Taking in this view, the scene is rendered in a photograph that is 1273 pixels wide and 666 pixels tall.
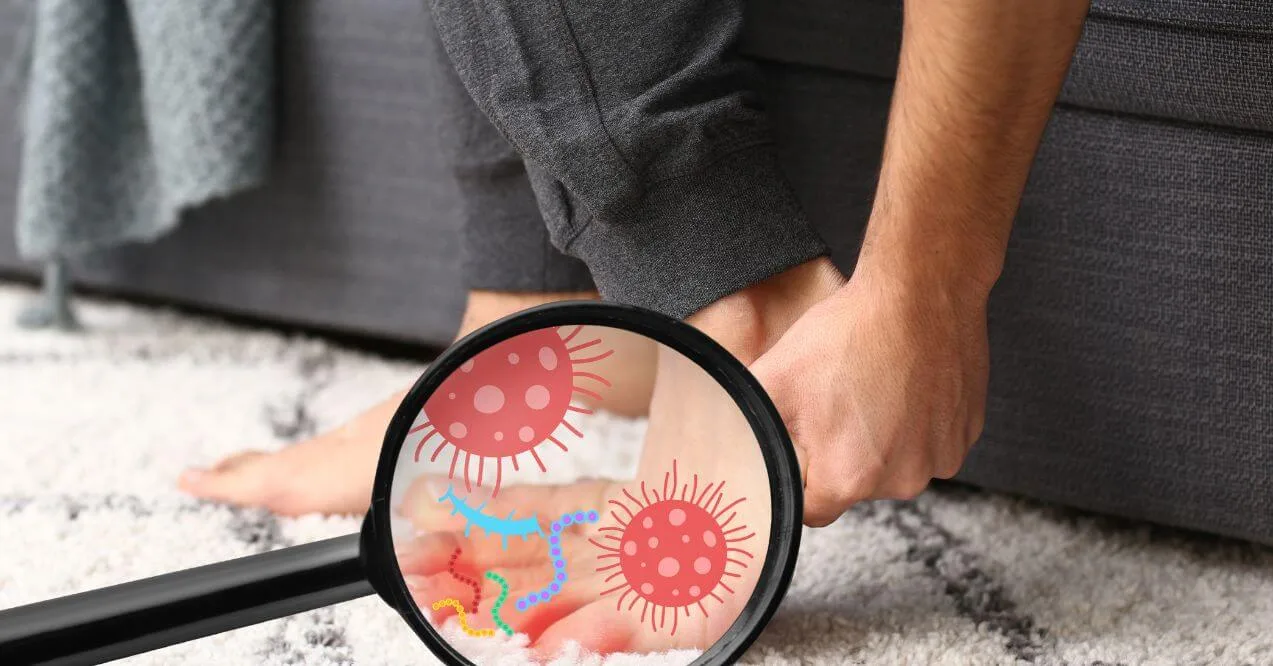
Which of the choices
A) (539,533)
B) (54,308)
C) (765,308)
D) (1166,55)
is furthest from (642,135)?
(54,308)

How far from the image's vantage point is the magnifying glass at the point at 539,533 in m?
0.50

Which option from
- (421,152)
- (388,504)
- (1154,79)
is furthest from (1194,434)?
(421,152)

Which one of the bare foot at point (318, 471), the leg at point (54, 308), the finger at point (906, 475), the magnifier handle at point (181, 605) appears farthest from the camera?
the leg at point (54, 308)

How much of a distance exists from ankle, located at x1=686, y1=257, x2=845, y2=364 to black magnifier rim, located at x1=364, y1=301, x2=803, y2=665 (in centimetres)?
11

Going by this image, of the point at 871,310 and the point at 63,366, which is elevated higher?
the point at 871,310

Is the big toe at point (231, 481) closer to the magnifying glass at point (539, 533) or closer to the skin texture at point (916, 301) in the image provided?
the magnifying glass at point (539, 533)

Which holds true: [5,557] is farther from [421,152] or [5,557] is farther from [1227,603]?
[1227,603]

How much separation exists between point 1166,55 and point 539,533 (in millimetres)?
480

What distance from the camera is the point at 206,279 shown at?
1.22 meters

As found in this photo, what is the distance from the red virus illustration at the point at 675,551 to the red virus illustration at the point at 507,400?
0.20 feet

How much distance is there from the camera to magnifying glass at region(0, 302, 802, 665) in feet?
1.65

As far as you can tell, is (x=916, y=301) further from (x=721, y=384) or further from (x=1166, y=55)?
(x=1166, y=55)

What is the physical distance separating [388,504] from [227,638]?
0.18 m

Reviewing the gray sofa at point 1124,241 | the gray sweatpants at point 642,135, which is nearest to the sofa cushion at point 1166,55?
the gray sofa at point 1124,241
